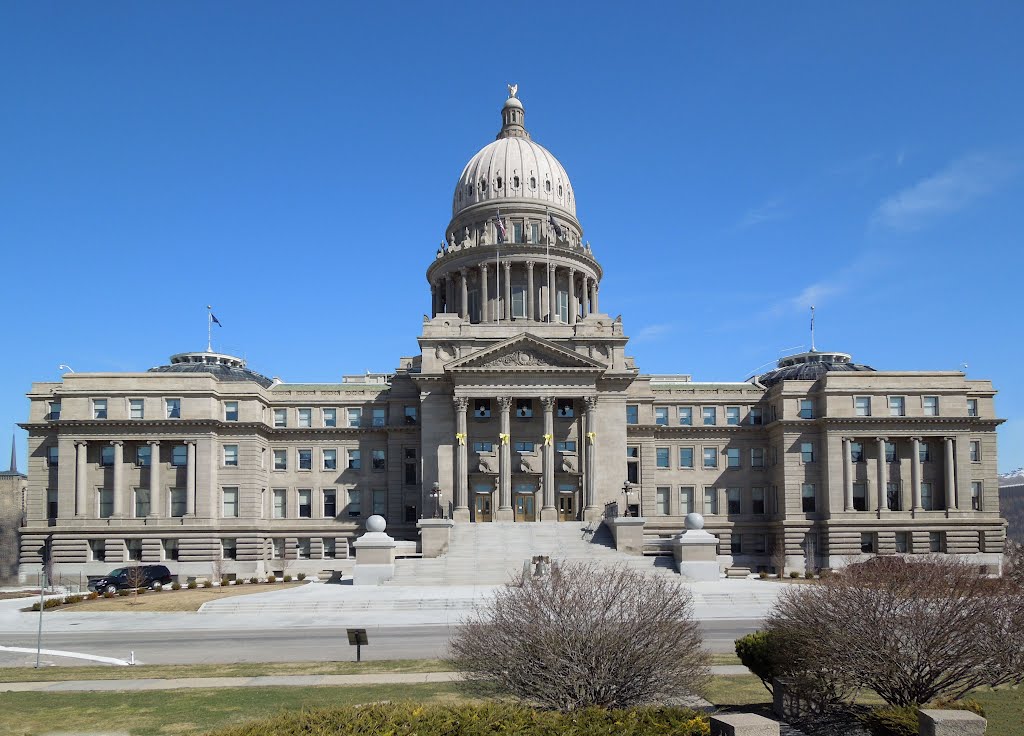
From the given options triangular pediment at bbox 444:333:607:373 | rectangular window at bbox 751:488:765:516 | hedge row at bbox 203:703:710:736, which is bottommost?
rectangular window at bbox 751:488:765:516

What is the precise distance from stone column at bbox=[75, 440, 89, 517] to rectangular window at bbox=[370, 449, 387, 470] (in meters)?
23.1

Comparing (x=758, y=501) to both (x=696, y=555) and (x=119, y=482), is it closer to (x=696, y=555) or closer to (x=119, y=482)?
(x=696, y=555)

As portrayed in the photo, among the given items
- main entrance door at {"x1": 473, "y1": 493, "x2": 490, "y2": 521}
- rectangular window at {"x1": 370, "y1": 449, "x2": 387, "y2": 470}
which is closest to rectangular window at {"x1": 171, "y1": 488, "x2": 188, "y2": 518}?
rectangular window at {"x1": 370, "y1": 449, "x2": 387, "y2": 470}

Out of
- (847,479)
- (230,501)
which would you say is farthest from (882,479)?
(230,501)

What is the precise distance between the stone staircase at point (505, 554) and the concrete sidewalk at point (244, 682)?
92.5 feet

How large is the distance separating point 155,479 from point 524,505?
29.9m

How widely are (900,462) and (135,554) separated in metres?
63.8

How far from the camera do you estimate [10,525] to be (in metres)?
92.3

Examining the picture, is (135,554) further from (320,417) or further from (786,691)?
(786,691)

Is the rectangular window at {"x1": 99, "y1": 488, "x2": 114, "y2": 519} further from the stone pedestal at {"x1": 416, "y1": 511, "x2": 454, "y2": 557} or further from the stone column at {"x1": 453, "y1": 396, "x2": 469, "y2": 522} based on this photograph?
the stone pedestal at {"x1": 416, "y1": 511, "x2": 454, "y2": 557}

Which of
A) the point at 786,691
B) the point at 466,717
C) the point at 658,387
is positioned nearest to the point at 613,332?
the point at 658,387

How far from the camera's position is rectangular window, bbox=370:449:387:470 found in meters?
81.0

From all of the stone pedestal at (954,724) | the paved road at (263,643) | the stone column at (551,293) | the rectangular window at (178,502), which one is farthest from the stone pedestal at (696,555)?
the rectangular window at (178,502)

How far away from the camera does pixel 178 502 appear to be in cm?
7562
